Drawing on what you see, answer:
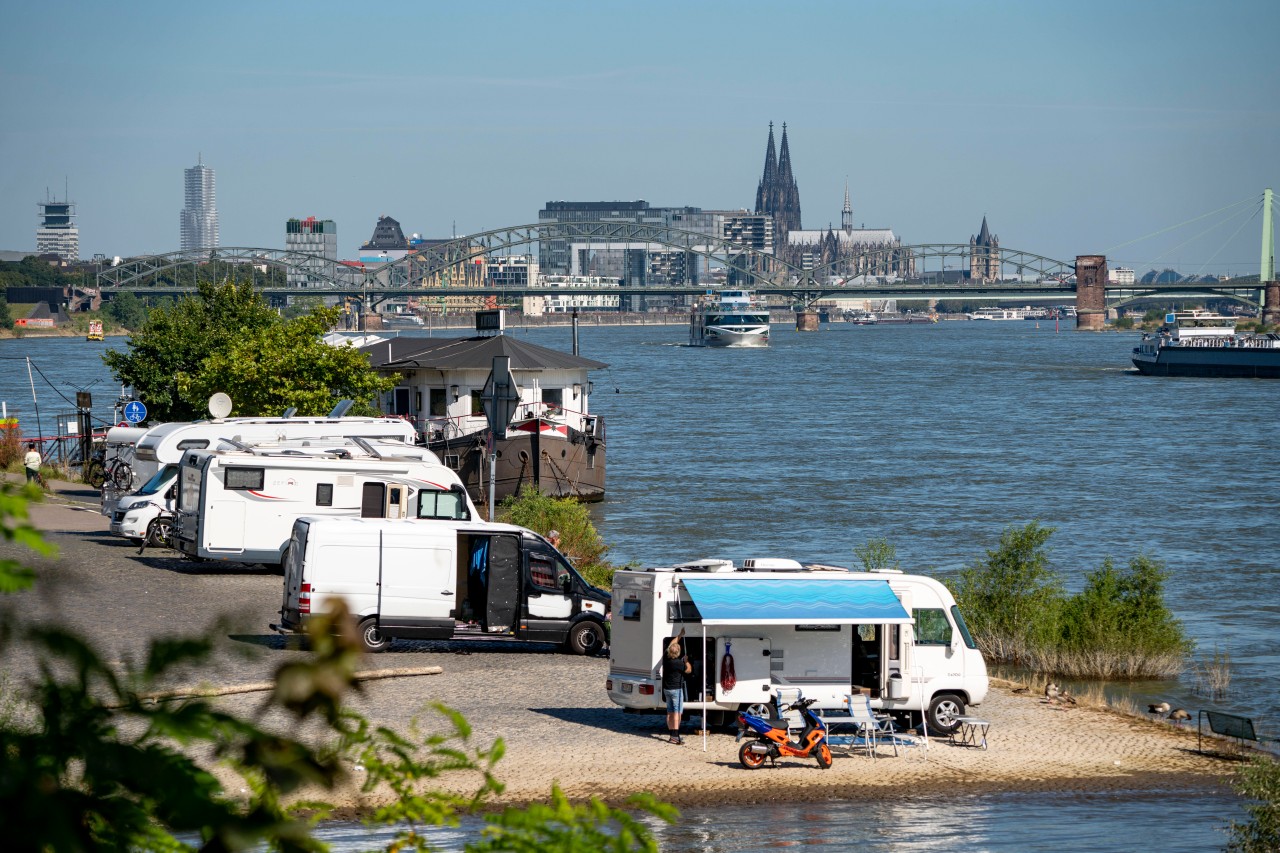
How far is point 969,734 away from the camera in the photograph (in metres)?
15.9

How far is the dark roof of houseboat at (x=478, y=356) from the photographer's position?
38.7 metres

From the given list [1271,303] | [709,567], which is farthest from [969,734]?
[1271,303]

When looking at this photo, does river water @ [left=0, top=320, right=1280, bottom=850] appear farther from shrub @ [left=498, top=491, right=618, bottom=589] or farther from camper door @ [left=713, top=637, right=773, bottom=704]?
camper door @ [left=713, top=637, right=773, bottom=704]

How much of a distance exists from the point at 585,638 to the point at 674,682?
5065mm

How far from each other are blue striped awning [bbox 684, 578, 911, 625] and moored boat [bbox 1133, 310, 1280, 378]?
97.1 meters

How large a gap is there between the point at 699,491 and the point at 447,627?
2570cm

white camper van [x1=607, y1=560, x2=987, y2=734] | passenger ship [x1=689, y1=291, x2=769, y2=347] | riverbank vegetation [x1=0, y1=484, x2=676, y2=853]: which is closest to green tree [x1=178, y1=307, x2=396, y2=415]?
white camper van [x1=607, y1=560, x2=987, y2=734]

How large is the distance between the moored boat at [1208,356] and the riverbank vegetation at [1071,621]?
88245 mm

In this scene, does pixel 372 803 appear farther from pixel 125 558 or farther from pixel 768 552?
pixel 768 552

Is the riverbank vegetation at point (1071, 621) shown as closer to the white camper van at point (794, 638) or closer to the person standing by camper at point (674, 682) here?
the white camper van at point (794, 638)

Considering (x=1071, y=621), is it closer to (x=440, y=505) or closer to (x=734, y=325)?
(x=440, y=505)

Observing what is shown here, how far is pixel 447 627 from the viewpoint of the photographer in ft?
61.5

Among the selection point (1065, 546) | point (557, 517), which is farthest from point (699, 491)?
point (557, 517)

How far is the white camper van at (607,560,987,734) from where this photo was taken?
15023mm
